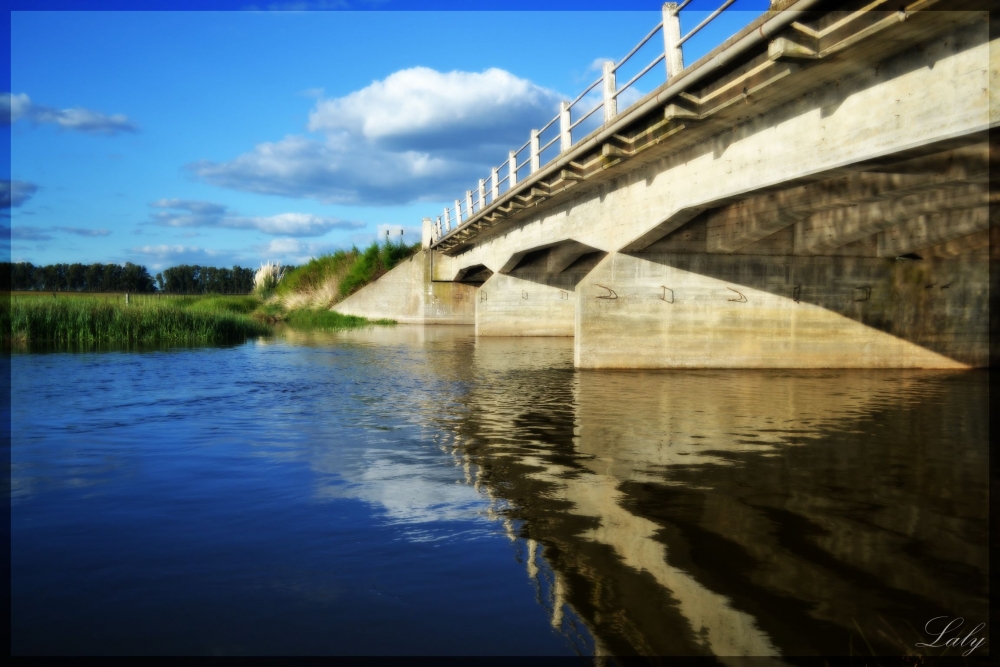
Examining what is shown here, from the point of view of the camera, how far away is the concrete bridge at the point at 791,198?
962 centimetres

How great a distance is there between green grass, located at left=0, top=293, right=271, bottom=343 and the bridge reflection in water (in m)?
17.5

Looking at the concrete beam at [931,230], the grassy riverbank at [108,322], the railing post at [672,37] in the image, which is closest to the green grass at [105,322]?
the grassy riverbank at [108,322]

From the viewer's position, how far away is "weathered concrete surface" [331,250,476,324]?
1961 inches

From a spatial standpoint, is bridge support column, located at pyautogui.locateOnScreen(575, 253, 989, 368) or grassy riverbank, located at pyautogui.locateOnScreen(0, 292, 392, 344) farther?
grassy riverbank, located at pyautogui.locateOnScreen(0, 292, 392, 344)

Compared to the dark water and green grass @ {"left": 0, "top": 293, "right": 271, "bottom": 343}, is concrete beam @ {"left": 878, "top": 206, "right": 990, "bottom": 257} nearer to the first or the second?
the dark water

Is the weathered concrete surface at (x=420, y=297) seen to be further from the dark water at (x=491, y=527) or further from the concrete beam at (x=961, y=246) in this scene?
the dark water at (x=491, y=527)

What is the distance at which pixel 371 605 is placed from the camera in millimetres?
4438

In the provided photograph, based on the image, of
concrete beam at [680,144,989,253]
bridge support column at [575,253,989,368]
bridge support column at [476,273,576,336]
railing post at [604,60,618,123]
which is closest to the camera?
concrete beam at [680,144,989,253]

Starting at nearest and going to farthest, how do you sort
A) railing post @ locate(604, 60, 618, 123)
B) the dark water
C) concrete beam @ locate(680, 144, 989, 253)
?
1. the dark water
2. concrete beam @ locate(680, 144, 989, 253)
3. railing post @ locate(604, 60, 618, 123)

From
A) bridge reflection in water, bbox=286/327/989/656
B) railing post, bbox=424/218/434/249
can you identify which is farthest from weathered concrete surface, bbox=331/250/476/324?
bridge reflection in water, bbox=286/327/989/656

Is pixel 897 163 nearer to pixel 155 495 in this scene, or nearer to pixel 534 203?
pixel 155 495

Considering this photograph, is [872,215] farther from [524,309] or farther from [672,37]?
[524,309]

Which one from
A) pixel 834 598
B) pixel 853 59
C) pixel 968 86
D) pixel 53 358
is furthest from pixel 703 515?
pixel 53 358

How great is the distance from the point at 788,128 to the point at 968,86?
12.1 ft
